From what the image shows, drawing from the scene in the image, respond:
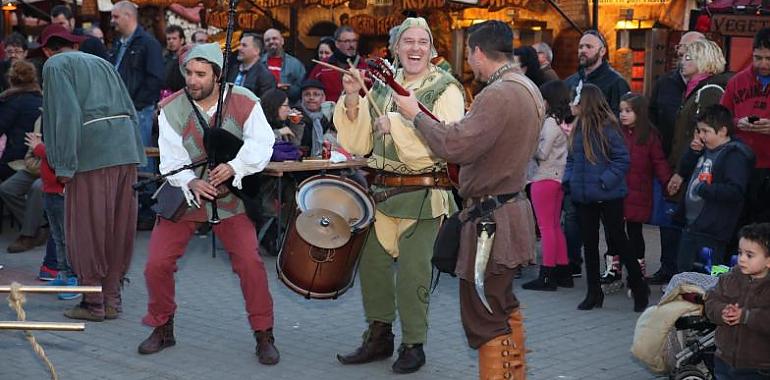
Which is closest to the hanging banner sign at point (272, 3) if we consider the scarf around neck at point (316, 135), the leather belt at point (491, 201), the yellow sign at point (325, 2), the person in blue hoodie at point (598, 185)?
the yellow sign at point (325, 2)

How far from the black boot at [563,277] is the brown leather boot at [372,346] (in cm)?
256

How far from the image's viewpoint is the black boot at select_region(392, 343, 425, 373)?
6.43m

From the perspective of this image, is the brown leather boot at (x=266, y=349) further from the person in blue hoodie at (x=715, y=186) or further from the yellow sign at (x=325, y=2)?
the yellow sign at (x=325, y=2)

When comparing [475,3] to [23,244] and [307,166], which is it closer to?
[307,166]

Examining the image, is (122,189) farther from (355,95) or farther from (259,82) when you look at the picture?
(259,82)

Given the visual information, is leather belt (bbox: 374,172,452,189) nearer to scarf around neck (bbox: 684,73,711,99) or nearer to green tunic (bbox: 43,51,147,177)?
green tunic (bbox: 43,51,147,177)

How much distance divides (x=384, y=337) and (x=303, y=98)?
4.61m

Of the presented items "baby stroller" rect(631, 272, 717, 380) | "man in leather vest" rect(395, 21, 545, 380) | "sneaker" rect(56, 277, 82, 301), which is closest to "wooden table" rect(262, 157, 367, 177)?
"sneaker" rect(56, 277, 82, 301)

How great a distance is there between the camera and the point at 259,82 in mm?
11453

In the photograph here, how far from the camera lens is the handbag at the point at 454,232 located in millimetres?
5402

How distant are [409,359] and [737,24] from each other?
478 cm

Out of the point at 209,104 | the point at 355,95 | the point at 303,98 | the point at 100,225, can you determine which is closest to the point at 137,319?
the point at 100,225

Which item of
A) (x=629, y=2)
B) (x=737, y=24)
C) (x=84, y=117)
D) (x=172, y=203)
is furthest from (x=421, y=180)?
(x=629, y=2)

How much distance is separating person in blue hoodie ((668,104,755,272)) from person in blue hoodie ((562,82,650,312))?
502mm
